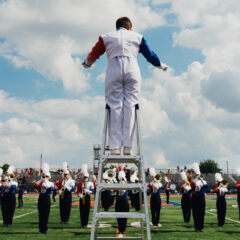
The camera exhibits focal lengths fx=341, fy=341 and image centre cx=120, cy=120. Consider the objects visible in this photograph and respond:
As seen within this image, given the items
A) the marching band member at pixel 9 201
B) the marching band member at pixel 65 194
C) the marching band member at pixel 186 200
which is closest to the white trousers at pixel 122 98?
the marching band member at pixel 9 201

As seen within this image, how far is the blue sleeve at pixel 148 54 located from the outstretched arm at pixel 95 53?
484mm

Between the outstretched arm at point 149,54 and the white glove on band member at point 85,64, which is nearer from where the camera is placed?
the outstretched arm at point 149,54

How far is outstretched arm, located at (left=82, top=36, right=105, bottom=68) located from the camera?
4141 mm

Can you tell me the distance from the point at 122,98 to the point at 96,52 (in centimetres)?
68

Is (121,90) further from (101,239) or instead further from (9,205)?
(9,205)

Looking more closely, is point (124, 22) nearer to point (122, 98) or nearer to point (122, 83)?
point (122, 83)

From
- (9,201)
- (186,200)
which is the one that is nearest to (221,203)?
(186,200)

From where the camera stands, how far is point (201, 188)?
11.4m

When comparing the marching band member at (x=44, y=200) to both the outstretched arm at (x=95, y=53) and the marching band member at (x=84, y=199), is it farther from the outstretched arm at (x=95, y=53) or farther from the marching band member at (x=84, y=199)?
the outstretched arm at (x=95, y=53)

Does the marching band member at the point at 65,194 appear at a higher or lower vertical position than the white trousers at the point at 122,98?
lower

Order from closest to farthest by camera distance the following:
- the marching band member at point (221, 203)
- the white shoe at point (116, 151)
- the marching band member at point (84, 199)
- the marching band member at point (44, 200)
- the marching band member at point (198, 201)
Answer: the white shoe at point (116, 151)
the marching band member at point (44, 200)
the marching band member at point (198, 201)
the marching band member at point (84, 199)
the marching band member at point (221, 203)

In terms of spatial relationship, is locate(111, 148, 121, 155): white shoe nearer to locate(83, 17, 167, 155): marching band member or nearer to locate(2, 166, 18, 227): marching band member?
locate(83, 17, 167, 155): marching band member

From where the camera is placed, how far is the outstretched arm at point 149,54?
414 centimetres

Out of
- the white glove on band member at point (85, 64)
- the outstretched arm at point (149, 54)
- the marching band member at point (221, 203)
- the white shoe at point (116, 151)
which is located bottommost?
the marching band member at point (221, 203)
